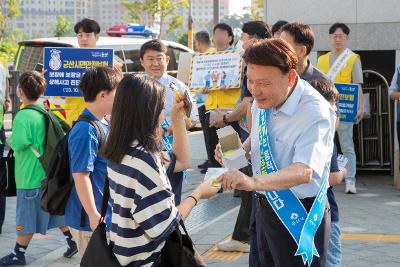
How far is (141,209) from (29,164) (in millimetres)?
3570

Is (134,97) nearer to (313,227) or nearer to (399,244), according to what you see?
(313,227)

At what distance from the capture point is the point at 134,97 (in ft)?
11.6

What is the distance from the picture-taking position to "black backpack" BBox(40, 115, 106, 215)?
497 centimetres

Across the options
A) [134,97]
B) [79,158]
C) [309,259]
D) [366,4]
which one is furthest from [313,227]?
[366,4]

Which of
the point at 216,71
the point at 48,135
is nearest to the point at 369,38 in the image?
the point at 216,71

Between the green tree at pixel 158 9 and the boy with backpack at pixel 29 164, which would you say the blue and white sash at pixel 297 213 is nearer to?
the boy with backpack at pixel 29 164

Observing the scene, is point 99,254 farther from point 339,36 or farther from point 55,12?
point 55,12

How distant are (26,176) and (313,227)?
373cm

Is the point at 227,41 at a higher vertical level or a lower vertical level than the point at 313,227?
higher

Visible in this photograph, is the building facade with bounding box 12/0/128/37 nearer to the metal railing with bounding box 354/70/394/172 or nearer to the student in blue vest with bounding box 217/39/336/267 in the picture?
the metal railing with bounding box 354/70/394/172

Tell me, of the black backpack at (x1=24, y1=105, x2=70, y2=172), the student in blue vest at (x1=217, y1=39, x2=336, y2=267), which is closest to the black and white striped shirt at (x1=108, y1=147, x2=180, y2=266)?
the student in blue vest at (x1=217, y1=39, x2=336, y2=267)

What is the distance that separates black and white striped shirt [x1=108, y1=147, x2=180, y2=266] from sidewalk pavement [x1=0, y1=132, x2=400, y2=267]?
290 centimetres

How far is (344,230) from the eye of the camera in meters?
7.50

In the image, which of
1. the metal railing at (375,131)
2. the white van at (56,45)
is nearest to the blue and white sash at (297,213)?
the metal railing at (375,131)
